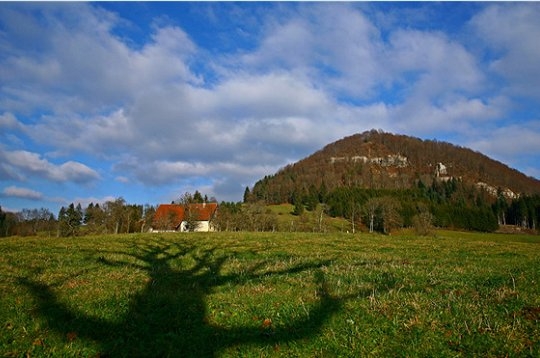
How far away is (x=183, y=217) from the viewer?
95.1m

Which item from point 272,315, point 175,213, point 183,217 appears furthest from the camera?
→ point 175,213

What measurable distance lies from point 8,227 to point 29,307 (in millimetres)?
135918

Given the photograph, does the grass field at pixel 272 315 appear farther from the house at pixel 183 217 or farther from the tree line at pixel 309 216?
the house at pixel 183 217

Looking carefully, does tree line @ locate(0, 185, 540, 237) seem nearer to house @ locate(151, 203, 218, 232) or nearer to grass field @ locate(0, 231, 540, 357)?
house @ locate(151, 203, 218, 232)

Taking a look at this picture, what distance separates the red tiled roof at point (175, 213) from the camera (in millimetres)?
96438

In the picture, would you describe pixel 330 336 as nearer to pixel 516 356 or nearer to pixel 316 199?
pixel 516 356

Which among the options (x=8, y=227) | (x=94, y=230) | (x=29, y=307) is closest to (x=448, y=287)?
(x=29, y=307)

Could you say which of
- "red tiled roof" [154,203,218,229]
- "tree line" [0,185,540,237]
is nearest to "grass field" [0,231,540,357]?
"tree line" [0,185,540,237]

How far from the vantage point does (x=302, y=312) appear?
30.6 ft

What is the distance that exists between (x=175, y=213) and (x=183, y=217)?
33.0 ft

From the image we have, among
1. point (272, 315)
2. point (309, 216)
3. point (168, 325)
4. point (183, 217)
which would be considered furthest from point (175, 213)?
point (272, 315)

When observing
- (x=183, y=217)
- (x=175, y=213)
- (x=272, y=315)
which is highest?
(x=175, y=213)

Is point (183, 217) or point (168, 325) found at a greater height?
point (183, 217)

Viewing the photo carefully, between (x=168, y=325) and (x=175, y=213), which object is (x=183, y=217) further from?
(x=168, y=325)
